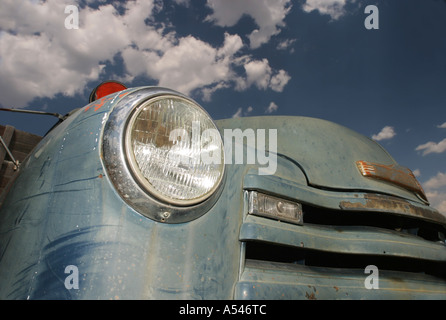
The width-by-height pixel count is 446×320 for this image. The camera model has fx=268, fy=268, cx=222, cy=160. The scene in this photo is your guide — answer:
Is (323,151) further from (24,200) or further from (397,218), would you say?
(24,200)

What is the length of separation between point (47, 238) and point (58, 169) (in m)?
0.23

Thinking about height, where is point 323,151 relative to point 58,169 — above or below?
above

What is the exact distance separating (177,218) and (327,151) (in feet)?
3.72

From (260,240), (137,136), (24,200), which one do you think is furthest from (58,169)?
(260,240)

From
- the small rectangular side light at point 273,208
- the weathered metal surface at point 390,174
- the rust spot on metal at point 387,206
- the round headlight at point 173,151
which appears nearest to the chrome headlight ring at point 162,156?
the round headlight at point 173,151

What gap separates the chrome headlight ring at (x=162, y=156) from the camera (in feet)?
2.68

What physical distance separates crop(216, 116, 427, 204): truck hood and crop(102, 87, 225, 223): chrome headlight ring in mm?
647

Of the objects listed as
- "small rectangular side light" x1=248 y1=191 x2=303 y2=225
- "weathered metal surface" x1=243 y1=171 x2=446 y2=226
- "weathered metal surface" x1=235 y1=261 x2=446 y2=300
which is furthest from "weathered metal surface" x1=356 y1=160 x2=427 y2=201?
"small rectangular side light" x1=248 y1=191 x2=303 y2=225

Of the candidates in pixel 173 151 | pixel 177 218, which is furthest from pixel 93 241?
pixel 173 151

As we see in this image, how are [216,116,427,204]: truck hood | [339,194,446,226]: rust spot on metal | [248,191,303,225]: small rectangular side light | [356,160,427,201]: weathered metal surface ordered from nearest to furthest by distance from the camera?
[248,191,303,225]: small rectangular side light → [339,194,446,226]: rust spot on metal → [216,116,427,204]: truck hood → [356,160,427,201]: weathered metal surface

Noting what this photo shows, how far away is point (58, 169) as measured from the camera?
0.90 meters

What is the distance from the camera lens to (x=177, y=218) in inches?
34.0

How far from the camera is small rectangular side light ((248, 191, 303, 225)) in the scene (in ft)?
3.59

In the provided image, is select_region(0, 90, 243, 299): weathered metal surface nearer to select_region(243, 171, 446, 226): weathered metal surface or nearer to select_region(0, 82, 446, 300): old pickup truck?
select_region(0, 82, 446, 300): old pickup truck
